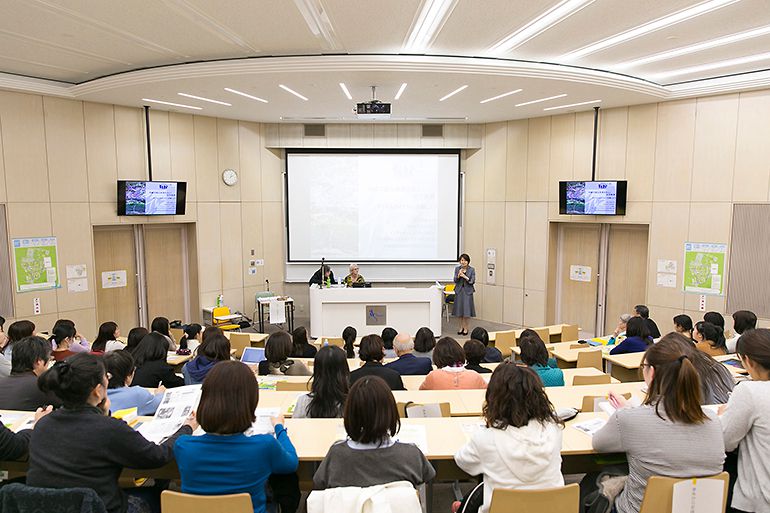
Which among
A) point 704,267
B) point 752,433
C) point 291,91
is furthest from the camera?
point 704,267

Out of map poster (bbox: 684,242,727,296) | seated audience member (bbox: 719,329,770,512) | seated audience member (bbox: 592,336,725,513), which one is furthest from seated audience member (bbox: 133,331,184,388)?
map poster (bbox: 684,242,727,296)

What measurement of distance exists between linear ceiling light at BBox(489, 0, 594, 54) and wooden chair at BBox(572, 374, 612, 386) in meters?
3.35

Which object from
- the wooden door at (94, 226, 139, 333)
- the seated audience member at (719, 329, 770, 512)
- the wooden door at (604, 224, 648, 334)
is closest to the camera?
the seated audience member at (719, 329, 770, 512)

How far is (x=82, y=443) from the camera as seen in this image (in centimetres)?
237

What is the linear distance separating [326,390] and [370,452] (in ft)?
3.60

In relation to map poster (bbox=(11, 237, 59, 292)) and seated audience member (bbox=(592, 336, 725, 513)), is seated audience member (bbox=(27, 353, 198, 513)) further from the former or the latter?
map poster (bbox=(11, 237, 59, 292))

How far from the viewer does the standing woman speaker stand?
32.3 ft

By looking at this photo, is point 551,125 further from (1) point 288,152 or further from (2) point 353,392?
(2) point 353,392

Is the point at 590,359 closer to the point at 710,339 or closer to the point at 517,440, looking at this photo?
the point at 710,339

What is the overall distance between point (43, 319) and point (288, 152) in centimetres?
527

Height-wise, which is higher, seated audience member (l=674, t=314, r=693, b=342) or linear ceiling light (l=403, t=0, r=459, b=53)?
linear ceiling light (l=403, t=0, r=459, b=53)

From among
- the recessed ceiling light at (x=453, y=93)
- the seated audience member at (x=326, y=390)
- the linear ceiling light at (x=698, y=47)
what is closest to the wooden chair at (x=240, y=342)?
the seated audience member at (x=326, y=390)

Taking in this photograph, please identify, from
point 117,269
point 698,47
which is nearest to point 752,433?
point 698,47

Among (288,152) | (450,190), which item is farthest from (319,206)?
(450,190)
